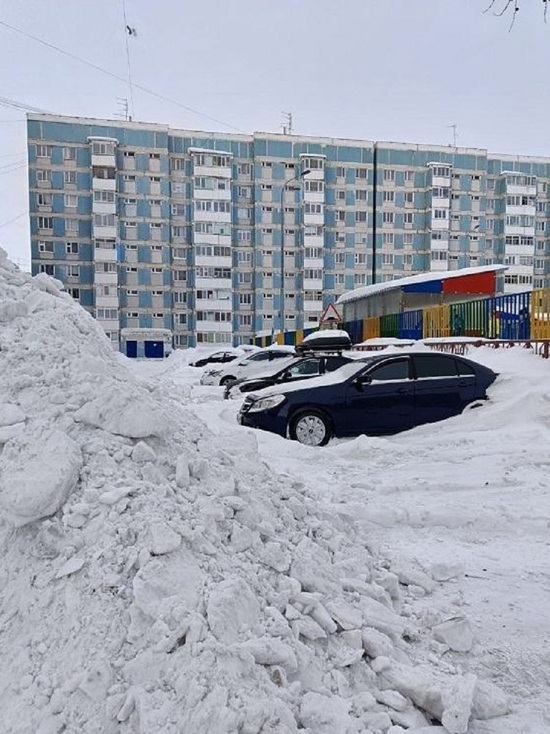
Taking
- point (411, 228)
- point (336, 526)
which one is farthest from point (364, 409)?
point (411, 228)

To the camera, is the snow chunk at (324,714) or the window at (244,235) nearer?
the snow chunk at (324,714)

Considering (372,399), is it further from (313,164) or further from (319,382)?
(313,164)

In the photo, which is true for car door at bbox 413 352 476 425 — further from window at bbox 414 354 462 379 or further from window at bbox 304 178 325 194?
window at bbox 304 178 325 194

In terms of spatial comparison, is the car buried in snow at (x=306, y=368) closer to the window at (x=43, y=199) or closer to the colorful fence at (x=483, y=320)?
the colorful fence at (x=483, y=320)

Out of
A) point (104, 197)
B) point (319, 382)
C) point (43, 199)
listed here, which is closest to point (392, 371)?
point (319, 382)

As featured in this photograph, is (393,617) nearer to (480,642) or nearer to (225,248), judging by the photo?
(480,642)

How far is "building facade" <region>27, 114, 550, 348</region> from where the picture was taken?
1847 inches

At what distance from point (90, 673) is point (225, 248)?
49.8 meters

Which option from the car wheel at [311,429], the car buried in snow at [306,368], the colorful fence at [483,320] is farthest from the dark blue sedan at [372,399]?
the colorful fence at [483,320]

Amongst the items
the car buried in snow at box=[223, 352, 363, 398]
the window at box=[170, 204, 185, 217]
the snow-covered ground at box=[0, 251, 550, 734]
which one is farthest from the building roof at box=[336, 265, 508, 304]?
the window at box=[170, 204, 185, 217]

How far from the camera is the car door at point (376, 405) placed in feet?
26.0

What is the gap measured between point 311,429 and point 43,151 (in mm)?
48482

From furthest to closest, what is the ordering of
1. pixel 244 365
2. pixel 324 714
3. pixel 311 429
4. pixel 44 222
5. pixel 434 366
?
pixel 44 222 → pixel 244 365 → pixel 434 366 → pixel 311 429 → pixel 324 714

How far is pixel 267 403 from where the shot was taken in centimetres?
802
